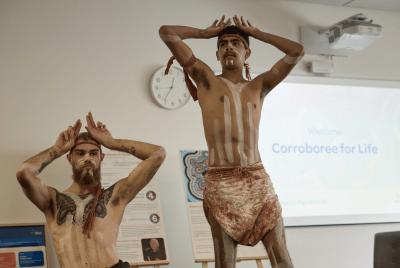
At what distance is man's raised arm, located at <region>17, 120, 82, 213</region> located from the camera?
6.66 ft

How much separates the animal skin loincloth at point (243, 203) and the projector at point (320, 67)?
9.05ft

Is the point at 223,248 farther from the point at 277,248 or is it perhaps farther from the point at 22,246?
the point at 22,246

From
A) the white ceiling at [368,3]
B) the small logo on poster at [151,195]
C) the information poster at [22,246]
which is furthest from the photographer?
the white ceiling at [368,3]

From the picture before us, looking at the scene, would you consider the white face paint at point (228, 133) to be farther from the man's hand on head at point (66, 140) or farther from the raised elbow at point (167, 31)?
the man's hand on head at point (66, 140)

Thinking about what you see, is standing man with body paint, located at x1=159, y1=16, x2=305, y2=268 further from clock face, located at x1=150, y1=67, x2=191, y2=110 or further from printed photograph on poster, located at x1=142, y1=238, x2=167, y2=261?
clock face, located at x1=150, y1=67, x2=191, y2=110

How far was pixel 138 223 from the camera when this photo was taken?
3477 mm

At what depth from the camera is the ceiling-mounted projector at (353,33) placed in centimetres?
431

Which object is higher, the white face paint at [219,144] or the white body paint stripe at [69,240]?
the white face paint at [219,144]

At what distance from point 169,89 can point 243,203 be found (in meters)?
2.28

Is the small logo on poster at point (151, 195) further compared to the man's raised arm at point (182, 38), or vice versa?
the small logo on poster at point (151, 195)

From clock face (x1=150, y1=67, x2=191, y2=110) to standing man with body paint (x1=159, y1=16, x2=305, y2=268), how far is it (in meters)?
1.81

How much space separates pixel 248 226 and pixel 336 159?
282 centimetres

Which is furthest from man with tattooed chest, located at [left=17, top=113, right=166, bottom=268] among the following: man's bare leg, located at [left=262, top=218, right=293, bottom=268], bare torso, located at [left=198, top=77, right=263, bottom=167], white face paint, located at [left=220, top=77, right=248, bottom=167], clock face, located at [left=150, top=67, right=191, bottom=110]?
clock face, located at [left=150, top=67, right=191, bottom=110]

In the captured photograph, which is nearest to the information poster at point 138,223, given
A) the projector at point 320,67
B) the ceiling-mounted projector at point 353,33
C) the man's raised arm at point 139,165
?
the man's raised arm at point 139,165
